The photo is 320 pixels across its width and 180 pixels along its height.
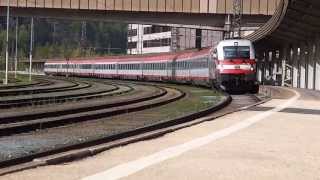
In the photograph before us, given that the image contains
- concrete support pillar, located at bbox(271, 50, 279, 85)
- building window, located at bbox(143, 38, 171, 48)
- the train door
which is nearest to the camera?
the train door

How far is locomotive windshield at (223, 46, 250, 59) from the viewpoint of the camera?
133 ft

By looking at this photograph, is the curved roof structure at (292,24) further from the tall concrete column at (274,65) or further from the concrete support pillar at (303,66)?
the tall concrete column at (274,65)

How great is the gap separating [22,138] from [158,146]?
10.6ft

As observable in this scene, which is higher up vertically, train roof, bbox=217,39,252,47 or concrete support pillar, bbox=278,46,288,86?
train roof, bbox=217,39,252,47

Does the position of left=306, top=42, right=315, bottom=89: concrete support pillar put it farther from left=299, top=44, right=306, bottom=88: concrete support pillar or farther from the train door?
the train door

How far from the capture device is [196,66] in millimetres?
50156

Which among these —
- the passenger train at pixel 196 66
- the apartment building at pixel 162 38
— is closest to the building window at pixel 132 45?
the apartment building at pixel 162 38

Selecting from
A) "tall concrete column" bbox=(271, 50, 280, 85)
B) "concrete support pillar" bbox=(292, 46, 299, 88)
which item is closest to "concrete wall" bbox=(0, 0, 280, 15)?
"concrete support pillar" bbox=(292, 46, 299, 88)

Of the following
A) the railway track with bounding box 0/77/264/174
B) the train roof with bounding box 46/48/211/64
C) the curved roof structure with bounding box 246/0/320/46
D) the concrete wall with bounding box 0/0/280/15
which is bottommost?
Result: the railway track with bounding box 0/77/264/174

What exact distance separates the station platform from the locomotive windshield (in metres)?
21.2

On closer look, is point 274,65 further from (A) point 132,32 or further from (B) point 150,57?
(A) point 132,32

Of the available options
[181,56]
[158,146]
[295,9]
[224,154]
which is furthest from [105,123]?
[181,56]

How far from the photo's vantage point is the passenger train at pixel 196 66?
4069cm

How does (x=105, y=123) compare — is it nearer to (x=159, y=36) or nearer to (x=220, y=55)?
(x=220, y=55)
